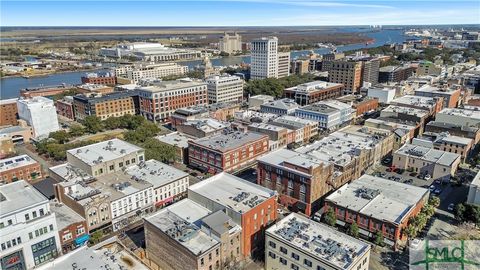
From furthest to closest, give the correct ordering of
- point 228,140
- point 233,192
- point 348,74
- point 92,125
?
point 348,74
point 92,125
point 228,140
point 233,192

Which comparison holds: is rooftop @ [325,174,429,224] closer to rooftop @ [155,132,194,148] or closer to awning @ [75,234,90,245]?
awning @ [75,234,90,245]

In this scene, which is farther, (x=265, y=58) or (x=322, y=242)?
(x=265, y=58)

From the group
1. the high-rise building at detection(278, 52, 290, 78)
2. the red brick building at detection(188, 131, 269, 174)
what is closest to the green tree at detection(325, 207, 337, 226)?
the red brick building at detection(188, 131, 269, 174)

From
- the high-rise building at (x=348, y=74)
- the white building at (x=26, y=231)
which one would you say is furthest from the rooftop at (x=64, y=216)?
the high-rise building at (x=348, y=74)

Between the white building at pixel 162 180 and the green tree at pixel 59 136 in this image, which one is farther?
the green tree at pixel 59 136

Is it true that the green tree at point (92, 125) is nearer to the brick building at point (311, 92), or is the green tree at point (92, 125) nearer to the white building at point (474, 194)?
the brick building at point (311, 92)

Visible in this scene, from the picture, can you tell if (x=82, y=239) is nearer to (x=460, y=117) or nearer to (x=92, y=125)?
(x=92, y=125)

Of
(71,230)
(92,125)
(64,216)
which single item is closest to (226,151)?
(64,216)
